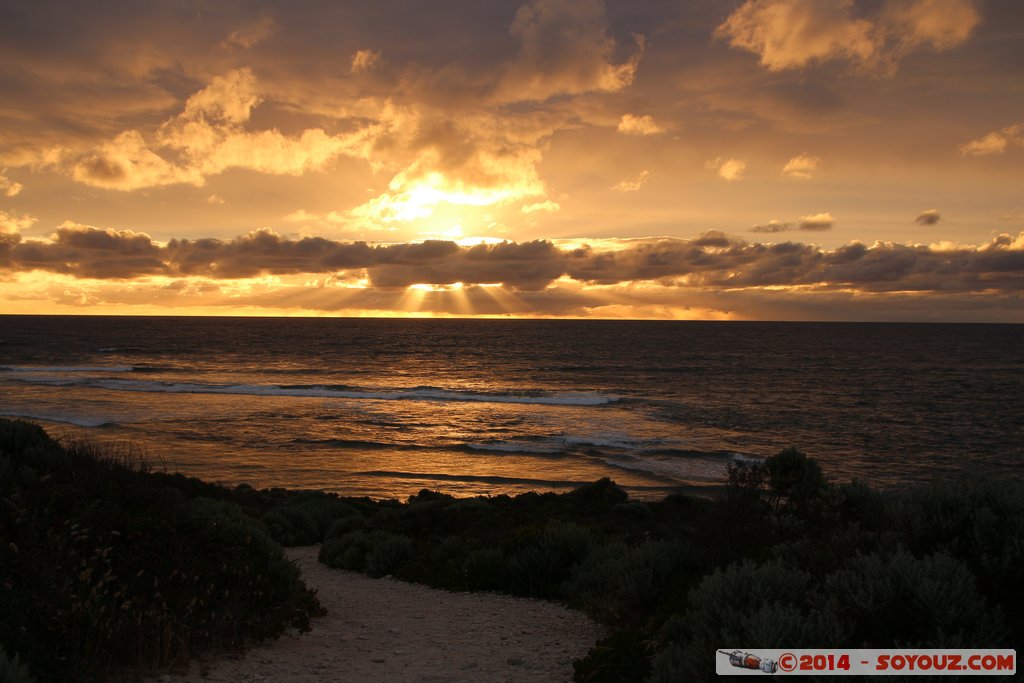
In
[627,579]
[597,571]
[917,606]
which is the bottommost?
[597,571]

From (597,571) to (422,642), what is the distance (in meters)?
2.32

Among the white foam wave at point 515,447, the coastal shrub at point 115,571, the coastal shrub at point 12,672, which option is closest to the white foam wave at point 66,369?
the white foam wave at point 515,447

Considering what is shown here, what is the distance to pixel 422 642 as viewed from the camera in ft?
22.9

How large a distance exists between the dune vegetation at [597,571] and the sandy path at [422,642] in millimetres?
272

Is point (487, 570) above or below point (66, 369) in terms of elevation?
above

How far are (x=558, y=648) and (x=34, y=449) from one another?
6.25m

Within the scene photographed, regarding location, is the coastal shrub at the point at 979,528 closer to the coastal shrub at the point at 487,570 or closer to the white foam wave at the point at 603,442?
the coastal shrub at the point at 487,570

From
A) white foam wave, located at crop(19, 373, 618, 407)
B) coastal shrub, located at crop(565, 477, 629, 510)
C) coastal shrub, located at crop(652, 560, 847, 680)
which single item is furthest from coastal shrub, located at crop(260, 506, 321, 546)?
white foam wave, located at crop(19, 373, 618, 407)

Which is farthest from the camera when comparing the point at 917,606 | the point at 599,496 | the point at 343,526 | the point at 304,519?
the point at 599,496

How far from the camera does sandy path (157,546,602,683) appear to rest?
5961 millimetres

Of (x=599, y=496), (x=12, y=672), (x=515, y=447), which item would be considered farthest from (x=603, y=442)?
(x=12, y=672)

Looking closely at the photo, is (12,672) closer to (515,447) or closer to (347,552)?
(347,552)

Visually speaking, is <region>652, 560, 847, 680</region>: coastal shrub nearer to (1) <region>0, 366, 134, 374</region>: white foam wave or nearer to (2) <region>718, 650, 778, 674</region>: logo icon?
(2) <region>718, 650, 778, 674</region>: logo icon

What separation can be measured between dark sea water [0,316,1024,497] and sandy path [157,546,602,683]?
8.43 m
